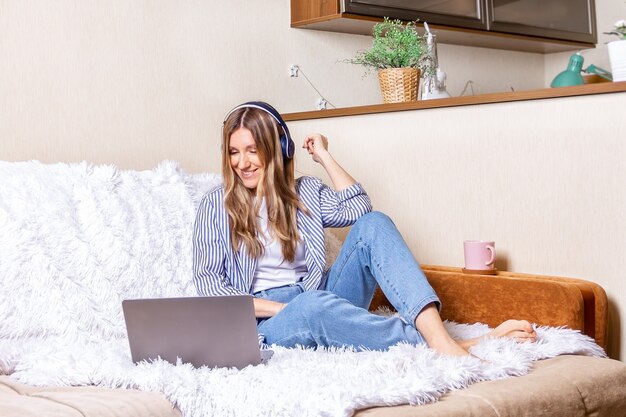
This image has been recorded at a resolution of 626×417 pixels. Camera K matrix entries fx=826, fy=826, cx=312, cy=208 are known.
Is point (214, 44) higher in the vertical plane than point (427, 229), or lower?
higher

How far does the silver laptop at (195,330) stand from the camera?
1603 mm

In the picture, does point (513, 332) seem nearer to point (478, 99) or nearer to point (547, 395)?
point (547, 395)

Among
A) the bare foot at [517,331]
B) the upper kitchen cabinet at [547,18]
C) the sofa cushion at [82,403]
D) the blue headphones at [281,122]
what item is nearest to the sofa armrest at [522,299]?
the bare foot at [517,331]

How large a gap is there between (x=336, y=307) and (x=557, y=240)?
26.0 inches

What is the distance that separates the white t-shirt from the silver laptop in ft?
1.79

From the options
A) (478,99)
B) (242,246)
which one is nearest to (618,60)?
(478,99)

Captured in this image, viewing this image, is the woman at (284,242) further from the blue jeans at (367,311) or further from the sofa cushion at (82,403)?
the sofa cushion at (82,403)

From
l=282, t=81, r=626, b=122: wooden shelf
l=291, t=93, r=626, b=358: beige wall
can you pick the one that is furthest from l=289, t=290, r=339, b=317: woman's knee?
l=282, t=81, r=626, b=122: wooden shelf

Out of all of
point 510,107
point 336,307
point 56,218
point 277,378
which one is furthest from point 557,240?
point 56,218

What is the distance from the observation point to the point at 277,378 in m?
1.54

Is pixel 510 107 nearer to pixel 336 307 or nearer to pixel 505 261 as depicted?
pixel 505 261

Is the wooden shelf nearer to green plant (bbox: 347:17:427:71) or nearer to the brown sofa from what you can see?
green plant (bbox: 347:17:427:71)

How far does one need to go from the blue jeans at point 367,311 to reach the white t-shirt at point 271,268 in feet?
0.60

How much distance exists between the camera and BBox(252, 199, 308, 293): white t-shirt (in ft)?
7.28
